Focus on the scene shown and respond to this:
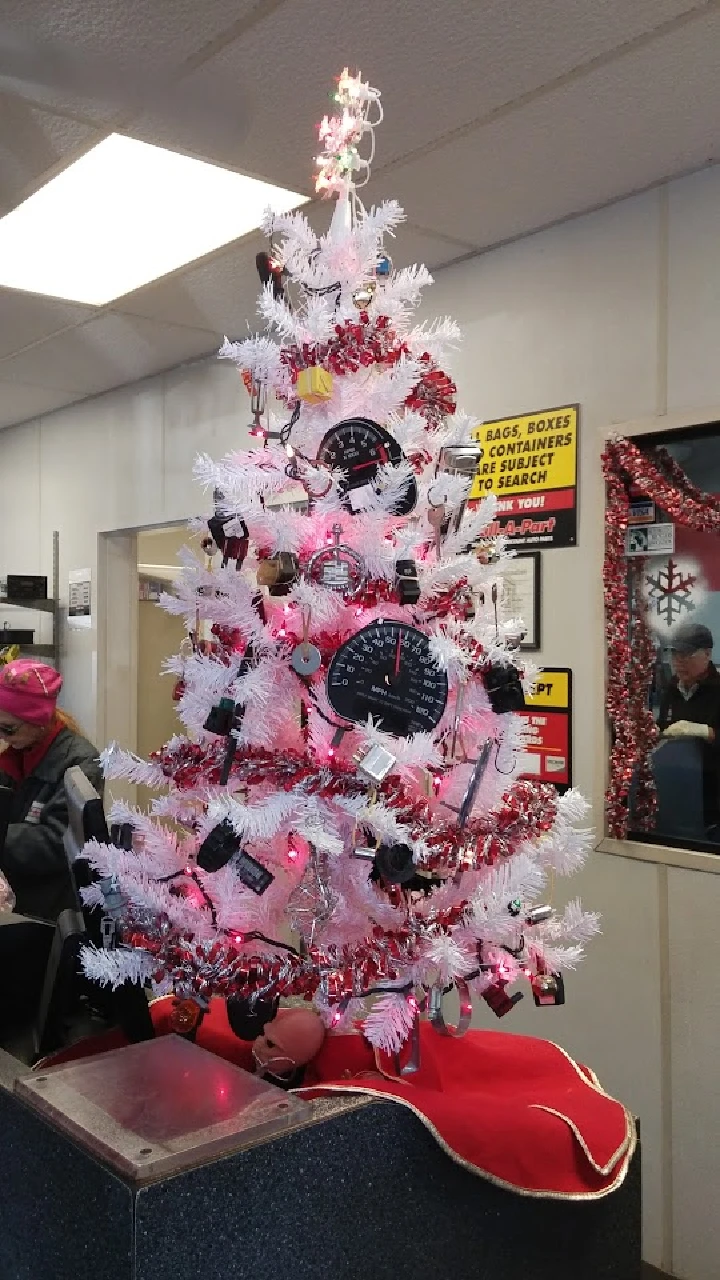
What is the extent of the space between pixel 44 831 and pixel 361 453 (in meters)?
1.73

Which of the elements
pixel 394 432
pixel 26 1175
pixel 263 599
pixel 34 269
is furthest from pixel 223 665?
pixel 34 269

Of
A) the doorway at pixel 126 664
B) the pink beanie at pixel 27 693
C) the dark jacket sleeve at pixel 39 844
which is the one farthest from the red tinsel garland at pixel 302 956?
the doorway at pixel 126 664

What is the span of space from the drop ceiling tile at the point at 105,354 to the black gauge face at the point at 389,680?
2.66m

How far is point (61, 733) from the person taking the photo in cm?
306

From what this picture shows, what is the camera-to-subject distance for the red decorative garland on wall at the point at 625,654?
2.67 meters

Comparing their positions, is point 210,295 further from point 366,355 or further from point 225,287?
point 366,355

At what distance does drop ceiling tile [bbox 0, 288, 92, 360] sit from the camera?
3.46 m

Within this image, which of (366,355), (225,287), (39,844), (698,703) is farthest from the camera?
(225,287)

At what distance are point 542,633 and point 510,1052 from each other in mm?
1454

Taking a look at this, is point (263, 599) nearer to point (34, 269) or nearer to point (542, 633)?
point (542, 633)

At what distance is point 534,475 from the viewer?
2902mm

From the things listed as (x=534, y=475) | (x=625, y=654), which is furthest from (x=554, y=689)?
(x=534, y=475)

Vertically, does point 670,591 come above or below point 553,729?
above

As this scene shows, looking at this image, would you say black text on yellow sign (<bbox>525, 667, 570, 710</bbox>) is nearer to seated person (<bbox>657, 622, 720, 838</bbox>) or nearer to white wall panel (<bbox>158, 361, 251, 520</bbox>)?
seated person (<bbox>657, 622, 720, 838</bbox>)
